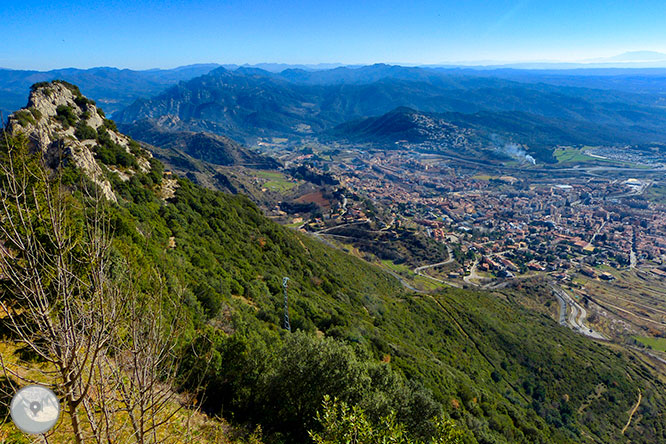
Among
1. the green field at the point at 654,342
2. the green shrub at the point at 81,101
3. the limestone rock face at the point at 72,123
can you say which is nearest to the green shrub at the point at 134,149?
the limestone rock face at the point at 72,123

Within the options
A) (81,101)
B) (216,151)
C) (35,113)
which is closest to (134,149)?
(81,101)

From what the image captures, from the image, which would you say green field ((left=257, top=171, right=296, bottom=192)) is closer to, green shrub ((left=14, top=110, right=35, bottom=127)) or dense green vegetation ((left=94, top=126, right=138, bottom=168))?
dense green vegetation ((left=94, top=126, right=138, bottom=168))

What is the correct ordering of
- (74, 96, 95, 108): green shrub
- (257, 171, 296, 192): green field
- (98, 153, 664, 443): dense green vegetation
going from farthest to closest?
(257, 171, 296, 192): green field
(74, 96, 95, 108): green shrub
(98, 153, 664, 443): dense green vegetation

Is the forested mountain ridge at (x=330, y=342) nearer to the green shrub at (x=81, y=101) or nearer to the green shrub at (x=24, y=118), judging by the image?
the green shrub at (x=24, y=118)

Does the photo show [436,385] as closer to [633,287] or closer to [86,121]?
[86,121]

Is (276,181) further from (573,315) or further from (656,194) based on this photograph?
(656,194)

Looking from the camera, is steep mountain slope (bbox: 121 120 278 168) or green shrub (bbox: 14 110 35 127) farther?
steep mountain slope (bbox: 121 120 278 168)

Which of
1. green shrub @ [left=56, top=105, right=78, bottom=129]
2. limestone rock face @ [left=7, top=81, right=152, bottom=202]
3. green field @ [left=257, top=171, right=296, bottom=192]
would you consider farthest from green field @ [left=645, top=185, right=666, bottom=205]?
green shrub @ [left=56, top=105, right=78, bottom=129]
